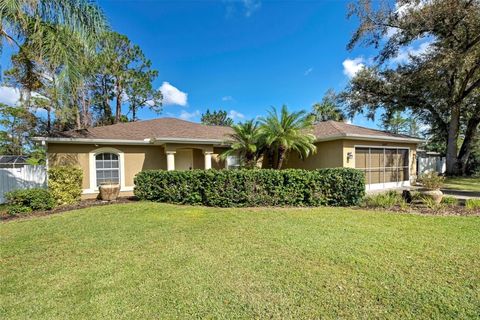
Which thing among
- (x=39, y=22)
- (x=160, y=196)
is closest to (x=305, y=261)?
(x=160, y=196)

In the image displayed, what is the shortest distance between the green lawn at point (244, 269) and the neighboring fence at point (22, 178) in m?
6.08

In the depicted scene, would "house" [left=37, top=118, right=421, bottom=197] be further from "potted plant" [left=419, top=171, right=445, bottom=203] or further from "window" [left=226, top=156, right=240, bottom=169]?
"potted plant" [left=419, top=171, right=445, bottom=203]

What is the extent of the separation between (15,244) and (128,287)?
4.21 meters

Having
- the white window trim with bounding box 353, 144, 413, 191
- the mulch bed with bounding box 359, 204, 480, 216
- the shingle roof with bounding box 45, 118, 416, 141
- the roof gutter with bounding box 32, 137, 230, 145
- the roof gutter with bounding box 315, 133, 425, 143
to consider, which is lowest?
the mulch bed with bounding box 359, 204, 480, 216

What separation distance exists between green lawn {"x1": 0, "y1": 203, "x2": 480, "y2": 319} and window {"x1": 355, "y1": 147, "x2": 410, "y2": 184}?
20.9ft

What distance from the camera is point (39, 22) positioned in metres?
8.41

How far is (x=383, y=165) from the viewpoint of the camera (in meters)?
14.0

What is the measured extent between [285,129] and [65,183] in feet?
34.8

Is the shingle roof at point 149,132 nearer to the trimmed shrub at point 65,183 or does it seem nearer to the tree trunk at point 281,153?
the trimmed shrub at point 65,183

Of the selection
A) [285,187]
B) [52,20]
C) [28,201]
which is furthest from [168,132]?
[285,187]

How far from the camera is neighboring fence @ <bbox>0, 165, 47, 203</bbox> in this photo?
37.5 ft

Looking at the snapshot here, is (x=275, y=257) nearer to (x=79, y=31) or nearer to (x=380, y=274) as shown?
(x=380, y=274)

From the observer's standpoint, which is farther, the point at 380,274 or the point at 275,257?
Result: the point at 275,257

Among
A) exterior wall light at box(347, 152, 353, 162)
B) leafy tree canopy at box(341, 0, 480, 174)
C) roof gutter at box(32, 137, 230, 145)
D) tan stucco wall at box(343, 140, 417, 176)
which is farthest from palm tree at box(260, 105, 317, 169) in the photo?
leafy tree canopy at box(341, 0, 480, 174)
